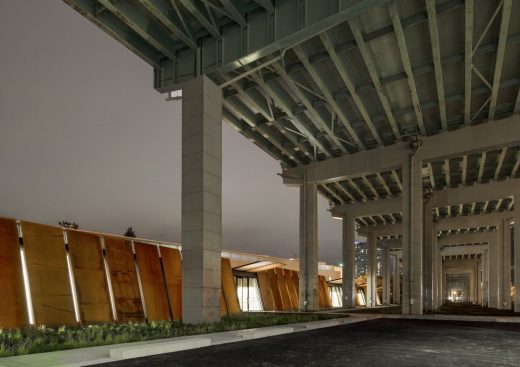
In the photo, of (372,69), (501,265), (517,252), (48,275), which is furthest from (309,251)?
(501,265)

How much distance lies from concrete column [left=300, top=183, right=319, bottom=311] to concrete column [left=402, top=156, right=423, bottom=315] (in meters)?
7.40

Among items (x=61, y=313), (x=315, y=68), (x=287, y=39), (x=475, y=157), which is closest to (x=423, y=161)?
(x=475, y=157)

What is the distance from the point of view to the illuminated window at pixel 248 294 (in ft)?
108

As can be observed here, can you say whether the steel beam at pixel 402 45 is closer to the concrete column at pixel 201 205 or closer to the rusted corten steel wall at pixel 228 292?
the concrete column at pixel 201 205

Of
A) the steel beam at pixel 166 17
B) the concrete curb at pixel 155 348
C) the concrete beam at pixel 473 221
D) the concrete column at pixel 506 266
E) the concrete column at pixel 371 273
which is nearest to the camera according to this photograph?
the concrete curb at pixel 155 348

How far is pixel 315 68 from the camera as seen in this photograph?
22984mm

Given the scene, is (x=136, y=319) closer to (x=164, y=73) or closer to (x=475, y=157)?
(x=164, y=73)

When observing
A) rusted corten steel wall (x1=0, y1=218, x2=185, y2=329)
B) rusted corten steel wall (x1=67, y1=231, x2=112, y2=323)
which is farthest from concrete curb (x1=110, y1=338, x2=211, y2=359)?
rusted corten steel wall (x1=67, y1=231, x2=112, y2=323)

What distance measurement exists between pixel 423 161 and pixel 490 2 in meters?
15.3

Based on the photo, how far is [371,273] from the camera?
60.6 m

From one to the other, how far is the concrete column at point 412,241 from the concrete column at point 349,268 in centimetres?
1821

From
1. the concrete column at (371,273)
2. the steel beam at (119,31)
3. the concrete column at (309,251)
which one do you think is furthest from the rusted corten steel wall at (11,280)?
the concrete column at (371,273)

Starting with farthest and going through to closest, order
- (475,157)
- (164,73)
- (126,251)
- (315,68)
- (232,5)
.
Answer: (475,157) → (315,68) → (164,73) → (126,251) → (232,5)

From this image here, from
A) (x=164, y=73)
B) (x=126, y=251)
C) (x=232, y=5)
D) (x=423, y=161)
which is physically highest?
(x=232, y=5)
